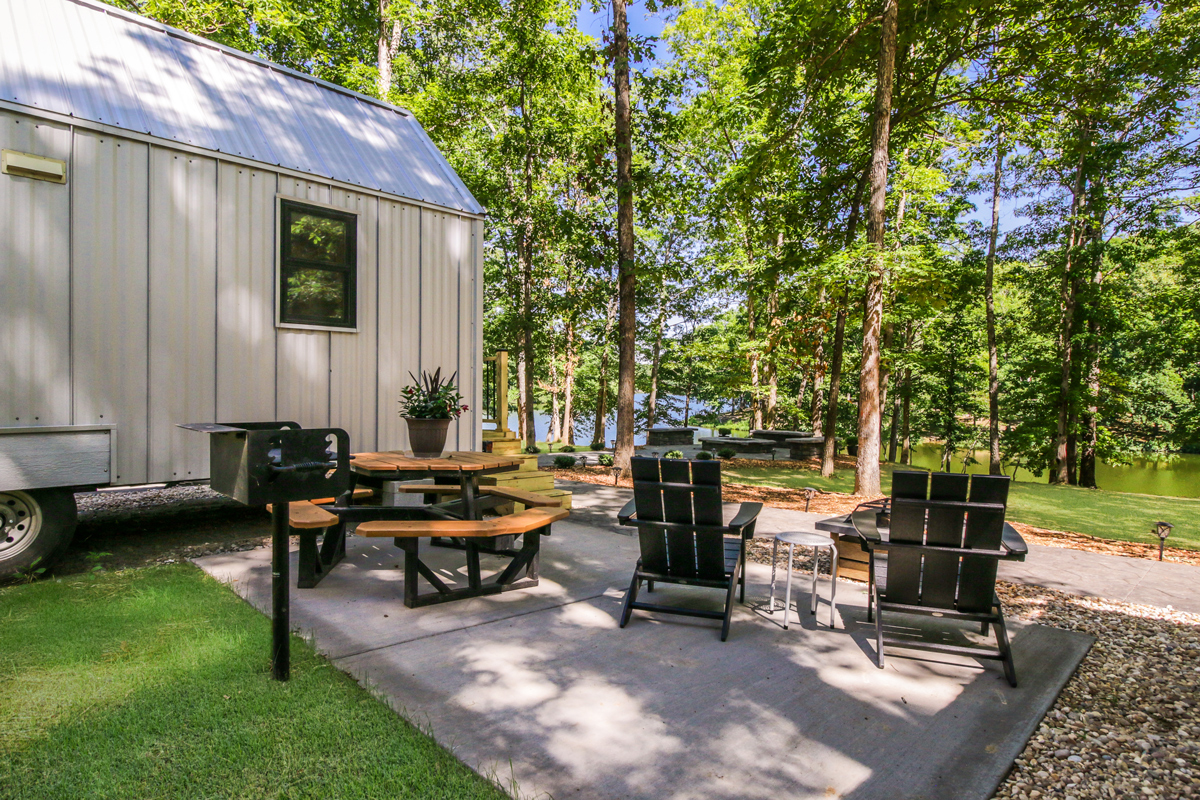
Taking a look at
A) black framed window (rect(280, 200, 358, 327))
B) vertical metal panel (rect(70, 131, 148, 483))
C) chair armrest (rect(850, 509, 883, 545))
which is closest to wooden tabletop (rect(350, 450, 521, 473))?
black framed window (rect(280, 200, 358, 327))

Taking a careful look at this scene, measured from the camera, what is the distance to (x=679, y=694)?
298 cm

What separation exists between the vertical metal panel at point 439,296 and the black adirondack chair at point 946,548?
528cm

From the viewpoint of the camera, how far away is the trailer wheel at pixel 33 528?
4.54 metres

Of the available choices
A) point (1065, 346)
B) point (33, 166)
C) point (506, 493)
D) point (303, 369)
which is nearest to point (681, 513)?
point (506, 493)

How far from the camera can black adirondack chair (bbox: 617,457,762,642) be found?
149 inches

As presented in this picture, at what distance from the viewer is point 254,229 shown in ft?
19.4

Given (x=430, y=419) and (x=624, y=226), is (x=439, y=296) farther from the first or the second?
(x=624, y=226)

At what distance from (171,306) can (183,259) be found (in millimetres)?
432

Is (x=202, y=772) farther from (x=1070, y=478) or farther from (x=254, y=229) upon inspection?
(x=1070, y=478)

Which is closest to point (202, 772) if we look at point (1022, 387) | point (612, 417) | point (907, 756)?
point (907, 756)

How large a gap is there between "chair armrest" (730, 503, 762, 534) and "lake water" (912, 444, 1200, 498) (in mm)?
24790

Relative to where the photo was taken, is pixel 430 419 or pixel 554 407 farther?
pixel 554 407

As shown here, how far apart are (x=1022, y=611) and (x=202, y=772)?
196 inches

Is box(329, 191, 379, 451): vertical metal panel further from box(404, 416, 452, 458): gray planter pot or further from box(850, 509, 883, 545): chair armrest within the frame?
box(850, 509, 883, 545): chair armrest
